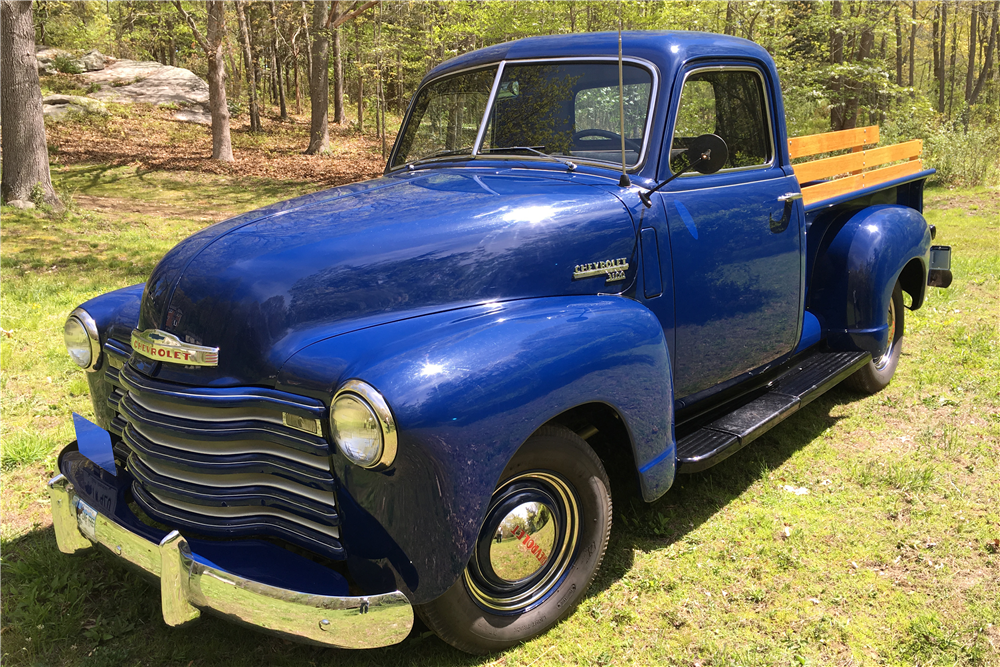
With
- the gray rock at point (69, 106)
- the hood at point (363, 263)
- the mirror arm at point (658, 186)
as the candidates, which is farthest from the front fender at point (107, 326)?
the gray rock at point (69, 106)

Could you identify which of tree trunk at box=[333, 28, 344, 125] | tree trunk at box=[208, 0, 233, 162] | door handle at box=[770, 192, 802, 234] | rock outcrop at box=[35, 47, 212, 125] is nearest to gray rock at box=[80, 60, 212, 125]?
rock outcrop at box=[35, 47, 212, 125]

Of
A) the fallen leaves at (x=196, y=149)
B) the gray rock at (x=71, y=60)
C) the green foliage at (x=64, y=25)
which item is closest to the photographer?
the fallen leaves at (x=196, y=149)

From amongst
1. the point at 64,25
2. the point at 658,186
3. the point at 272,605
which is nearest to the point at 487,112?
the point at 658,186

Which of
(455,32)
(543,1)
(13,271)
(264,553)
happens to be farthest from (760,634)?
(455,32)

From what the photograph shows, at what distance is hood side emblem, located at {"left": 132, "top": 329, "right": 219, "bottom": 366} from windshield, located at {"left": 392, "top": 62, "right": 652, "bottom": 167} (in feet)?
5.61

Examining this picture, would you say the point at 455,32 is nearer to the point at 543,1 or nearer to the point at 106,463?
the point at 543,1

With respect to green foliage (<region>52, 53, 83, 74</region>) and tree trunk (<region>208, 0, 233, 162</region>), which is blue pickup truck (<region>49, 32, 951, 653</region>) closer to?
tree trunk (<region>208, 0, 233, 162</region>)

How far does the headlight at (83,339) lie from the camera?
318cm

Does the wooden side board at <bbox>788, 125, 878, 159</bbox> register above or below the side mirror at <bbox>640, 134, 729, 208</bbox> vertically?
above

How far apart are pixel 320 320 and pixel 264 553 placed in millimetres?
745

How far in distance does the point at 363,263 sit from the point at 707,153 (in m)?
1.48

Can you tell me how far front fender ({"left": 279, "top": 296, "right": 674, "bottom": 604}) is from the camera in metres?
2.14

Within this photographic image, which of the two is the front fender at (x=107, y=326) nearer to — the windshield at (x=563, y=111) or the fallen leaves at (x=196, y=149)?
the windshield at (x=563, y=111)

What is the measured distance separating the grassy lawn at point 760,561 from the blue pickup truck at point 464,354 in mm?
341
